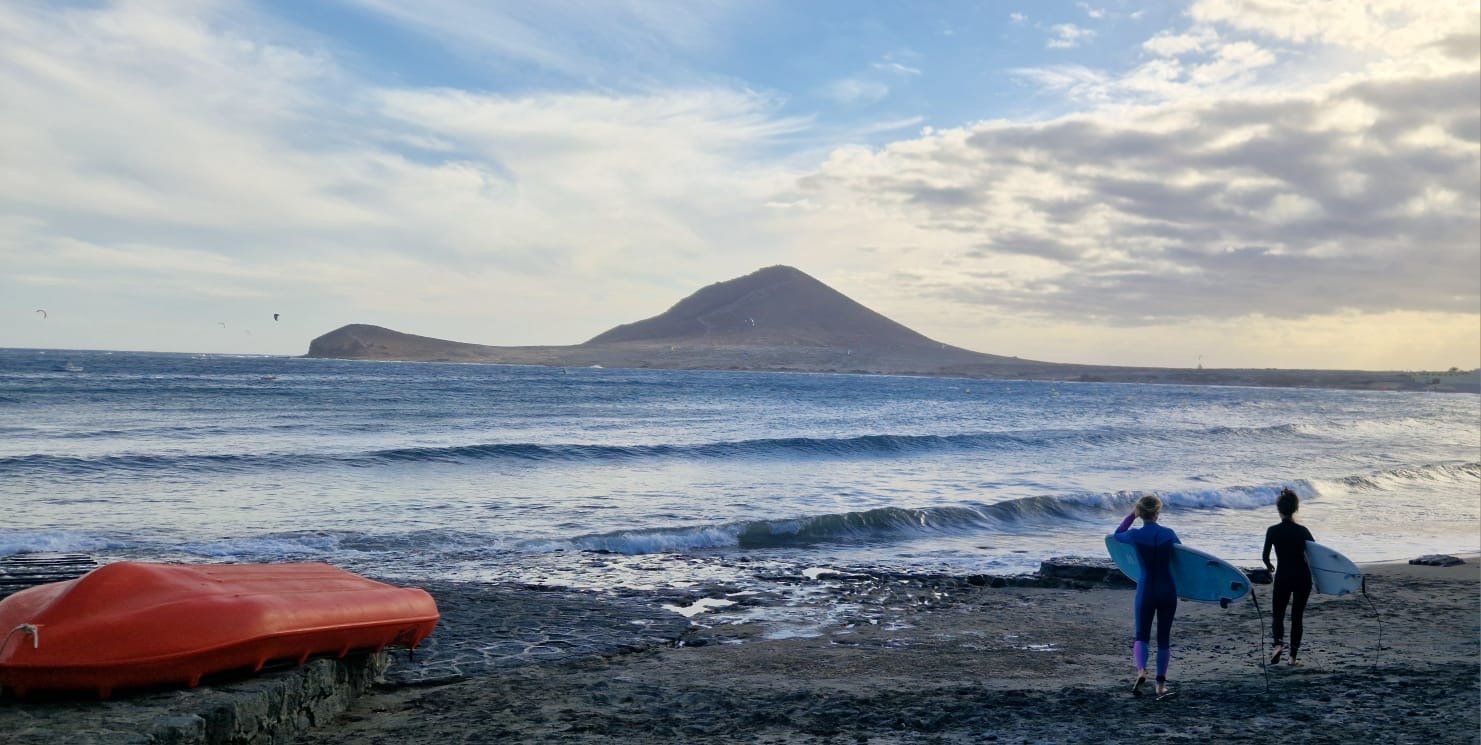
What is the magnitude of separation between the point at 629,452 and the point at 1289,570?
19.5m

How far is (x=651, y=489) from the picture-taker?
20.1 meters

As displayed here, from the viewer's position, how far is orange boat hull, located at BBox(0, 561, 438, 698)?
5266mm

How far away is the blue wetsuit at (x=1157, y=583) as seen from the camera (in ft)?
23.0

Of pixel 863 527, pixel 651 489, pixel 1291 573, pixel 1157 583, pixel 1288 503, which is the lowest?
pixel 863 527

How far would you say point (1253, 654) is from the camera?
28.0 ft

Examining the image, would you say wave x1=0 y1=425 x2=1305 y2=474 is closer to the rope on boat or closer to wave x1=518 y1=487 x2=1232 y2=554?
wave x1=518 y1=487 x2=1232 y2=554

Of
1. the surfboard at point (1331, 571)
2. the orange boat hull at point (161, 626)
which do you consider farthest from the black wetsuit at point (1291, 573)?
the orange boat hull at point (161, 626)

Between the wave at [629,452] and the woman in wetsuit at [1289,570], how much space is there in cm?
1793

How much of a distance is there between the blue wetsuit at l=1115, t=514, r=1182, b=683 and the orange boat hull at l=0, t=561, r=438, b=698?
17.7 ft

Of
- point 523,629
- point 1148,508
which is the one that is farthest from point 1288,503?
point 523,629

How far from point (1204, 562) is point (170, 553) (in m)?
11.8

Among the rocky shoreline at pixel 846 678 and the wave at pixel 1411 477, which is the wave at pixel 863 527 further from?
the wave at pixel 1411 477

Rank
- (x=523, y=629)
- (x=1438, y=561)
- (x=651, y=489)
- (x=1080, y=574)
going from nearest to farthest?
(x=523, y=629) < (x=1080, y=574) < (x=1438, y=561) < (x=651, y=489)

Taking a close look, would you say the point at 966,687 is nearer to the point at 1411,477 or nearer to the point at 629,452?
the point at 629,452
